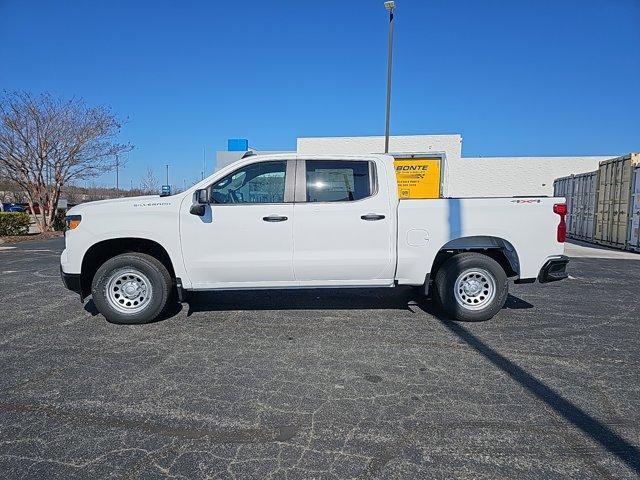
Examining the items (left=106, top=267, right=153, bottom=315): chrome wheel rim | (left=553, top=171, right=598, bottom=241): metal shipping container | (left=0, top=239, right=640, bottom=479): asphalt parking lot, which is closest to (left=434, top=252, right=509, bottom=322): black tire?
(left=0, top=239, right=640, bottom=479): asphalt parking lot

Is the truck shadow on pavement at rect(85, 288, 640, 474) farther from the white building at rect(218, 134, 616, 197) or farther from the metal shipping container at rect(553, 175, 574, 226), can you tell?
the white building at rect(218, 134, 616, 197)

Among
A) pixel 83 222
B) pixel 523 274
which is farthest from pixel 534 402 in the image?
pixel 83 222

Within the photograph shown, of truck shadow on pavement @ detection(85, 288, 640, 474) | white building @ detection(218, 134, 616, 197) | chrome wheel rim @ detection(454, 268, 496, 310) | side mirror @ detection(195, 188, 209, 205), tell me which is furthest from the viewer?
white building @ detection(218, 134, 616, 197)

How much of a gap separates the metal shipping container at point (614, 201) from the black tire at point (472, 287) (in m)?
11.5

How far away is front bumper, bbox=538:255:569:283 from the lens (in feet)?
16.1

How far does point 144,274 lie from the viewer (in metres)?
4.78

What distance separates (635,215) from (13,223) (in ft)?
75.3

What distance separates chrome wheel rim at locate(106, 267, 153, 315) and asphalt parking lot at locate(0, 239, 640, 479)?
27cm

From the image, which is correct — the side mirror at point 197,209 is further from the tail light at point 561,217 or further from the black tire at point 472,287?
the tail light at point 561,217

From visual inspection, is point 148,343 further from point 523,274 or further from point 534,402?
point 523,274

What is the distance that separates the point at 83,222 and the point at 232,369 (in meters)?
2.65

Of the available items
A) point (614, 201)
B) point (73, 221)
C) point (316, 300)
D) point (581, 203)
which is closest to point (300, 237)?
point (316, 300)

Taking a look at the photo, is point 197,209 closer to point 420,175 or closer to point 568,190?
point 420,175

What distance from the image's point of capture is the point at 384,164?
5.00 metres
